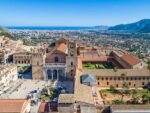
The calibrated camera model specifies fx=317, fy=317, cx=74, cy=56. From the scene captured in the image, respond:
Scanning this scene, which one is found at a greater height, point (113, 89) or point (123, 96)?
point (113, 89)

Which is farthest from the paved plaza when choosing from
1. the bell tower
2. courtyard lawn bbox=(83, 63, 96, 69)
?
courtyard lawn bbox=(83, 63, 96, 69)

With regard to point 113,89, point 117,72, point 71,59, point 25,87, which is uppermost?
point 71,59

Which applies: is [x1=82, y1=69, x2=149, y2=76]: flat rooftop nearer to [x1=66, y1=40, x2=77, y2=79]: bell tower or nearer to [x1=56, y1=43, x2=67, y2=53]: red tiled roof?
[x1=66, y1=40, x2=77, y2=79]: bell tower

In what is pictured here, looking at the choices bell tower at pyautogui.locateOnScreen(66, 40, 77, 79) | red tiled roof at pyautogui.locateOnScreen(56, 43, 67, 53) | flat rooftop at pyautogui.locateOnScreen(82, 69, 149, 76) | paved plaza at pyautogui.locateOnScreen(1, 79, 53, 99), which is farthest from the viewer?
red tiled roof at pyautogui.locateOnScreen(56, 43, 67, 53)

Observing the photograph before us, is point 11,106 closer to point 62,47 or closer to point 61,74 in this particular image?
point 61,74

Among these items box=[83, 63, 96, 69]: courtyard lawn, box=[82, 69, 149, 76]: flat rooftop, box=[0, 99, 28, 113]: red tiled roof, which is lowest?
box=[83, 63, 96, 69]: courtyard lawn

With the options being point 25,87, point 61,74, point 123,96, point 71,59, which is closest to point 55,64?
point 61,74
